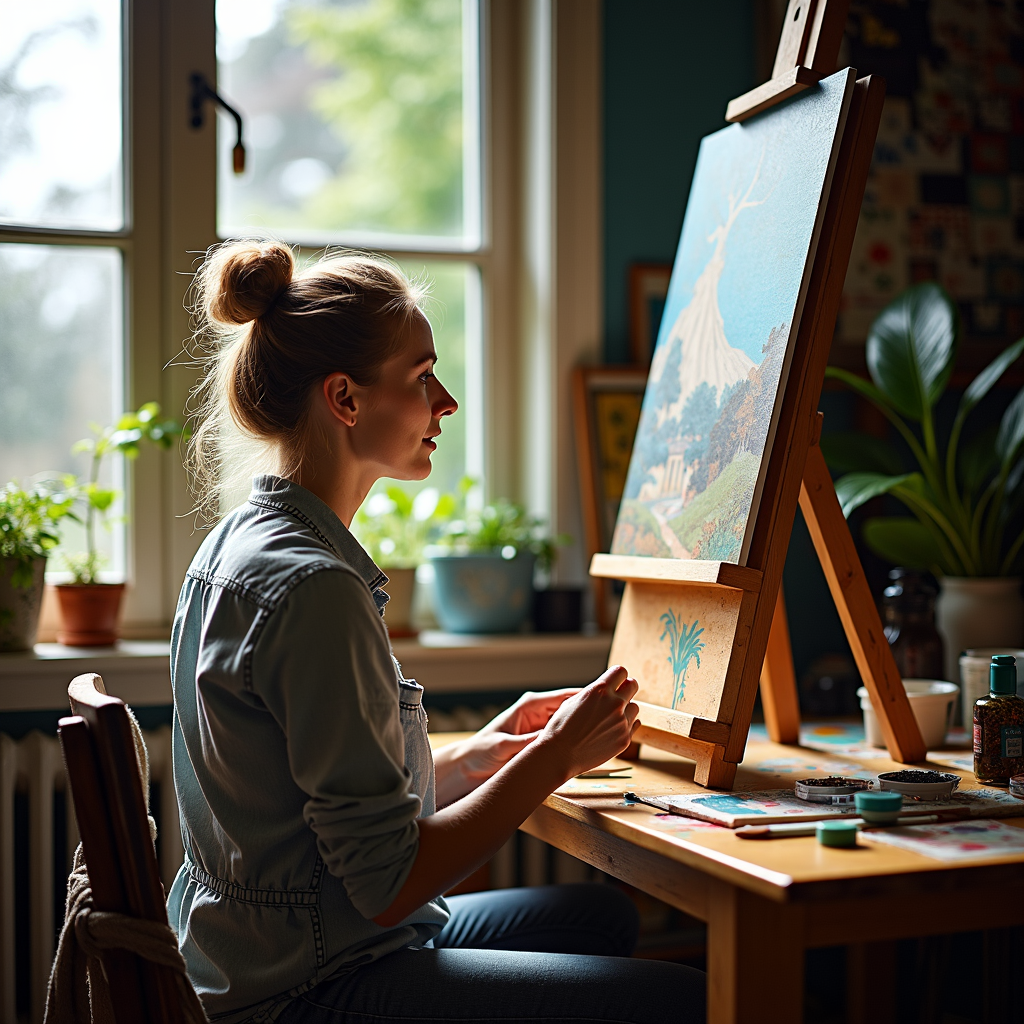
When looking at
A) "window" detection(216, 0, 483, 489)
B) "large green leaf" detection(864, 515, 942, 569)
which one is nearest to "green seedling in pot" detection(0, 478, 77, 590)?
"window" detection(216, 0, 483, 489)

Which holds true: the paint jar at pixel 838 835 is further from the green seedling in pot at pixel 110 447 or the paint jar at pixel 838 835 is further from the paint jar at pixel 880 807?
the green seedling in pot at pixel 110 447

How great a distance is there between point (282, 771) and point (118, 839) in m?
0.17

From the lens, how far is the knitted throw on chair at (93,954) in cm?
107

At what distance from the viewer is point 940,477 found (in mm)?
2336

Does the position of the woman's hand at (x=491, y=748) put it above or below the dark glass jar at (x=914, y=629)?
below

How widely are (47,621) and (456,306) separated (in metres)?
1.09

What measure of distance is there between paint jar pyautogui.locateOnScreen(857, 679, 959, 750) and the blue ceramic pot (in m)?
0.83

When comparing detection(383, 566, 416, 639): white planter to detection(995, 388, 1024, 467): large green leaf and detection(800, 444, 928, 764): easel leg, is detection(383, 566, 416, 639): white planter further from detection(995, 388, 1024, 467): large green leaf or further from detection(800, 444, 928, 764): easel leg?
detection(995, 388, 1024, 467): large green leaf

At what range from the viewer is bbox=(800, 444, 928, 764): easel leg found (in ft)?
4.97

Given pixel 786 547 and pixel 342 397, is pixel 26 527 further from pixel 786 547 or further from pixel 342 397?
pixel 786 547

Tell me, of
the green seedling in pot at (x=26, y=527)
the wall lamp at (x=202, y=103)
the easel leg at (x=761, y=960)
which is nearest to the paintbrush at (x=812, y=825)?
the easel leg at (x=761, y=960)

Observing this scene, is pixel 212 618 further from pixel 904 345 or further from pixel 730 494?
pixel 904 345

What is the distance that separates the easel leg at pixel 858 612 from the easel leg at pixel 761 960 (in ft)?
1.71

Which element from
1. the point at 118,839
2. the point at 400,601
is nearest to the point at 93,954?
the point at 118,839
